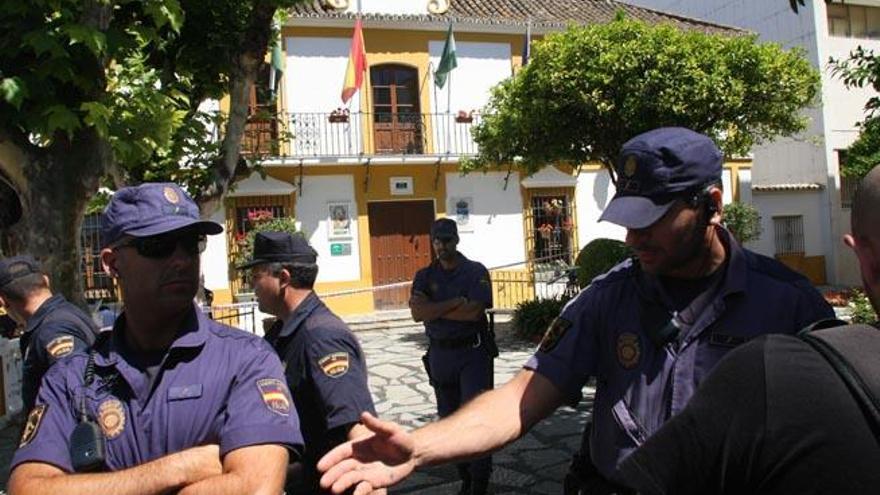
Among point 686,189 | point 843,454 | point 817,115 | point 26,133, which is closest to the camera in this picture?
point 843,454

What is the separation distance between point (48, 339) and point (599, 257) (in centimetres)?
881

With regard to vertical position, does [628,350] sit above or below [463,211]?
below

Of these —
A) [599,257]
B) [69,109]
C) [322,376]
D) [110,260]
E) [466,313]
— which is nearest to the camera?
[110,260]

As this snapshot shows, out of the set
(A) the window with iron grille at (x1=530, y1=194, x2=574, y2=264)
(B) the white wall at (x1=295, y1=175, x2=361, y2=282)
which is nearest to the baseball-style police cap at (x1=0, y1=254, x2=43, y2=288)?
(B) the white wall at (x1=295, y1=175, x2=361, y2=282)

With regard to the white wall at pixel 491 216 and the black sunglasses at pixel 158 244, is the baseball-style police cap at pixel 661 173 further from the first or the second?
the white wall at pixel 491 216

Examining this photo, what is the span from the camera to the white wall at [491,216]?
18.2 meters

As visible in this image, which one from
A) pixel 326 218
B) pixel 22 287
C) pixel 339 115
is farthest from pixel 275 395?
pixel 339 115

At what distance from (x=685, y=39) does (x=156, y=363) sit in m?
10.8

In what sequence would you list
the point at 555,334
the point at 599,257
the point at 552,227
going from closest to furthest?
1. the point at 555,334
2. the point at 599,257
3. the point at 552,227

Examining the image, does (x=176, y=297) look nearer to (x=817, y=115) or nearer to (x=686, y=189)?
(x=686, y=189)

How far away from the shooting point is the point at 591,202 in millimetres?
19344

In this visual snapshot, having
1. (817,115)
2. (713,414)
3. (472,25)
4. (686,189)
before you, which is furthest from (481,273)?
(817,115)

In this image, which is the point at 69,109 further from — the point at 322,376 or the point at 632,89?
the point at 632,89

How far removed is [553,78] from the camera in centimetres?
1101
